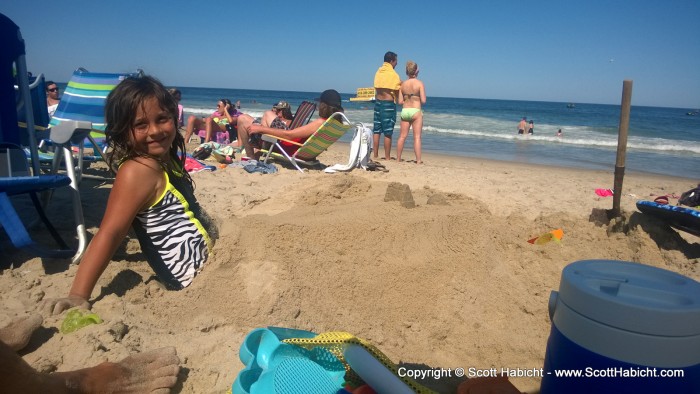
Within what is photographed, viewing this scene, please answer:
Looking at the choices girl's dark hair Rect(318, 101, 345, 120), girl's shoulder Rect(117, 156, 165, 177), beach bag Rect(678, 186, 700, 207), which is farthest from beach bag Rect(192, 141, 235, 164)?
beach bag Rect(678, 186, 700, 207)

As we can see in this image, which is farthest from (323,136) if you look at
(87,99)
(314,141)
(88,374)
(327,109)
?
(88,374)

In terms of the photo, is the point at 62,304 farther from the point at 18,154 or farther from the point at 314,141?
the point at 314,141

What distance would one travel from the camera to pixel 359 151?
20.9 ft

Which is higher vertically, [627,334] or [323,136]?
[323,136]

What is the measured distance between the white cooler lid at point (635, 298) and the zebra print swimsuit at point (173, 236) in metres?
1.75

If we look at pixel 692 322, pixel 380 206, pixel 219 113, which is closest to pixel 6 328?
pixel 692 322

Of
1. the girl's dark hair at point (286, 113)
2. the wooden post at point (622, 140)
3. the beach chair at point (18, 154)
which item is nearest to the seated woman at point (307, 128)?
the girl's dark hair at point (286, 113)

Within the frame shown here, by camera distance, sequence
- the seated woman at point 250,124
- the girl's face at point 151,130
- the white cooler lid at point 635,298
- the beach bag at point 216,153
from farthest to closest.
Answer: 1. the seated woman at point 250,124
2. the beach bag at point 216,153
3. the girl's face at point 151,130
4. the white cooler lid at point 635,298

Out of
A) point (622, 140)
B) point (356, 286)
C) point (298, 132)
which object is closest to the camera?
point (356, 286)

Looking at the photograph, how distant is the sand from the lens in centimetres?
183

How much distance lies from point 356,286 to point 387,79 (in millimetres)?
5980

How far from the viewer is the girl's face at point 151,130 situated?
6.79ft

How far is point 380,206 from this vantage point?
3.43m

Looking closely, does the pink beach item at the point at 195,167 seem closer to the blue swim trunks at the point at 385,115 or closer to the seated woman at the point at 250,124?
the seated woman at the point at 250,124
